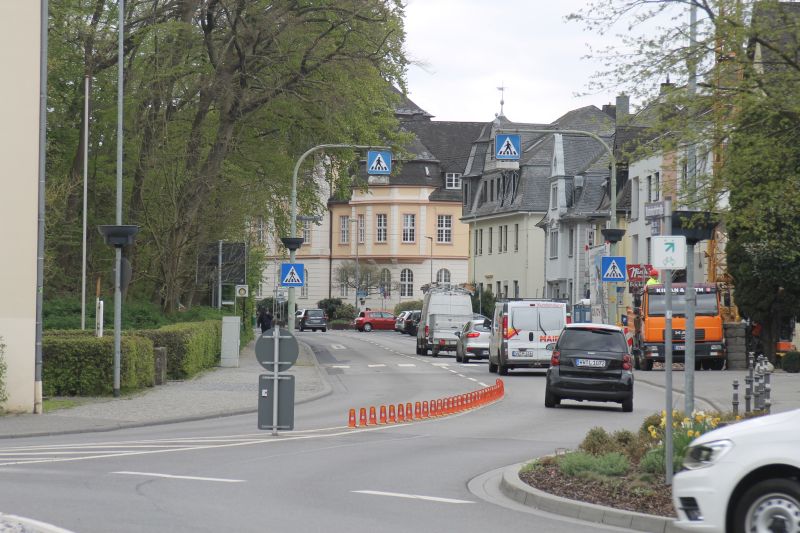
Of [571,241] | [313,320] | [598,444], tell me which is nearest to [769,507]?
[598,444]

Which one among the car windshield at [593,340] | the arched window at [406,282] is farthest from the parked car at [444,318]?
the arched window at [406,282]

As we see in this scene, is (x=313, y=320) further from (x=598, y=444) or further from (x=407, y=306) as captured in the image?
(x=598, y=444)

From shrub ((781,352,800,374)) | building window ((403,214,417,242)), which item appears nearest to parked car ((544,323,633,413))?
shrub ((781,352,800,374))

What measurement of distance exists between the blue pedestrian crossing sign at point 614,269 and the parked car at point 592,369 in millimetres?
12598

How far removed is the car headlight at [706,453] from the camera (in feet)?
32.9

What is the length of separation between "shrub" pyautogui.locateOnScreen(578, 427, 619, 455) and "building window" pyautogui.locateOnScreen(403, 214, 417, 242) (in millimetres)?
102301

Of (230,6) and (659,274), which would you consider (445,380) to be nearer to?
(230,6)

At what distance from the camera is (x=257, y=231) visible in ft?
171

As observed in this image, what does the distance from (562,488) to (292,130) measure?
115 ft

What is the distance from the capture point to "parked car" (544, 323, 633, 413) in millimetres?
28297

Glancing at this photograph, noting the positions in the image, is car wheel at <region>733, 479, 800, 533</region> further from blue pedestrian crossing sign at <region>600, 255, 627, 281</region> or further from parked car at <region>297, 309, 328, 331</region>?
parked car at <region>297, 309, 328, 331</region>

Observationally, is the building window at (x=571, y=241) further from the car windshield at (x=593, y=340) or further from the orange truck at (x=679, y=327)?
the car windshield at (x=593, y=340)

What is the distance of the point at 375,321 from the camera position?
341ft

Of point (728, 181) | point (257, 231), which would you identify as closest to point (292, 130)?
point (257, 231)
